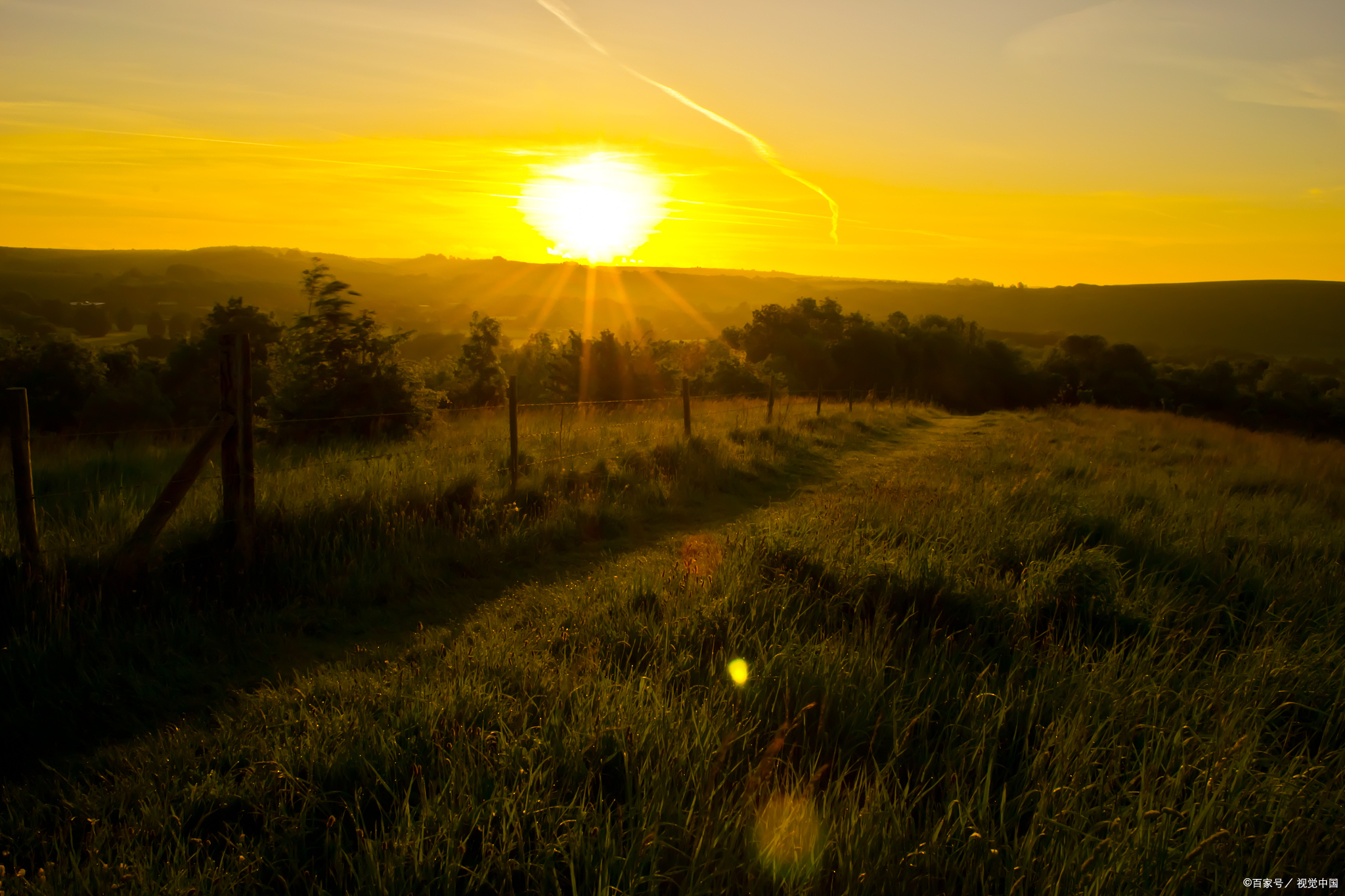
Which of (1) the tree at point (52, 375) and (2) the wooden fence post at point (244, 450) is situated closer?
(2) the wooden fence post at point (244, 450)

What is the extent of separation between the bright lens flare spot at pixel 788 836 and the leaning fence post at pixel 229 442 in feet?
17.2

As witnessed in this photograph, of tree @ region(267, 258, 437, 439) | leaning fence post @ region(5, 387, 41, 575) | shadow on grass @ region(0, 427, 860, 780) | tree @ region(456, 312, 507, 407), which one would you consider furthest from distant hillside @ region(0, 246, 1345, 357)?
leaning fence post @ region(5, 387, 41, 575)

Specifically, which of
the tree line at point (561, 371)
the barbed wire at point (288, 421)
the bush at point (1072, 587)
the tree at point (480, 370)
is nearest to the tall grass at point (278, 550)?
the barbed wire at point (288, 421)

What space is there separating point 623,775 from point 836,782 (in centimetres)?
88

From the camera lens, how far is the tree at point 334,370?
1349 centimetres

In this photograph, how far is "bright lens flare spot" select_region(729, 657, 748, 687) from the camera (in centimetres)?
407

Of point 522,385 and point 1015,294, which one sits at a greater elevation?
point 1015,294

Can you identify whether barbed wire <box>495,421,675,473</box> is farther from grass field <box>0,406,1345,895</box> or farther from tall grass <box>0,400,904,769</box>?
grass field <box>0,406,1345,895</box>

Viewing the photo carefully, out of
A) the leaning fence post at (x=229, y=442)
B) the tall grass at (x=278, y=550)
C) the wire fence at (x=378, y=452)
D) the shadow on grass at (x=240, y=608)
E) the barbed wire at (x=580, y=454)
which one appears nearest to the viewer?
the shadow on grass at (x=240, y=608)

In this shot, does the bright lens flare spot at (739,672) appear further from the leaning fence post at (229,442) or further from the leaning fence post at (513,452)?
the leaning fence post at (513,452)

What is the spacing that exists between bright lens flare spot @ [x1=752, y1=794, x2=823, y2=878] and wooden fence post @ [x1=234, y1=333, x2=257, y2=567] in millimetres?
5118

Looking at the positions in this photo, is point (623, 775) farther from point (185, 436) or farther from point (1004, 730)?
point (185, 436)

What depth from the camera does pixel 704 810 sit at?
3039mm

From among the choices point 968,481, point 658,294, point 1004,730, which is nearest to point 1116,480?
point 968,481
